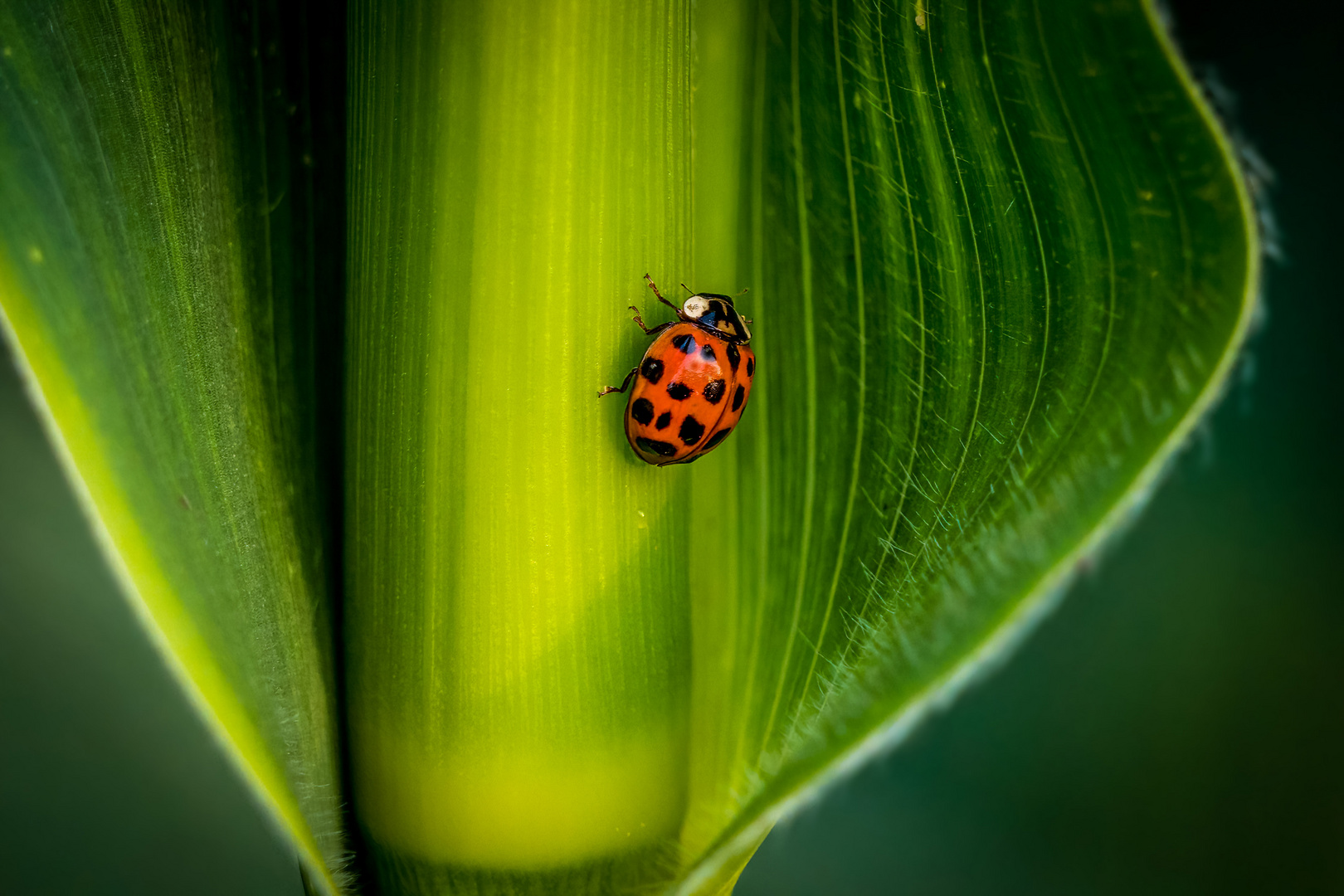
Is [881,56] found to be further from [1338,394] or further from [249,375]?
[1338,394]

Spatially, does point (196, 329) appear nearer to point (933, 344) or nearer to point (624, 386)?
point (624, 386)

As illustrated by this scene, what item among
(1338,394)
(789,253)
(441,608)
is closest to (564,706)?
(441,608)

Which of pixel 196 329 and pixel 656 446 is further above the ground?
pixel 196 329

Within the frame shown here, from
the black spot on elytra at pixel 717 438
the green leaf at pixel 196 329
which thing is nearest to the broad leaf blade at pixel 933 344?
the black spot on elytra at pixel 717 438

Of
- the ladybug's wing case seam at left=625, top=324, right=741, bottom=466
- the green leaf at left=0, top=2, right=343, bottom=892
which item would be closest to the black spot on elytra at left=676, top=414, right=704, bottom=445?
the ladybug's wing case seam at left=625, top=324, right=741, bottom=466

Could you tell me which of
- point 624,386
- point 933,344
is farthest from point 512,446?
point 933,344
